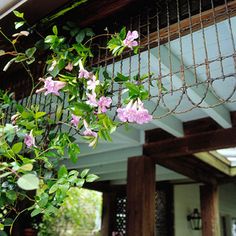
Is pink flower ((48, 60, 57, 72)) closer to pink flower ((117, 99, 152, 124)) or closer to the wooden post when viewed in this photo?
pink flower ((117, 99, 152, 124))

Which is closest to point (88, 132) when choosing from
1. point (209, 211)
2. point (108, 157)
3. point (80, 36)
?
point (80, 36)

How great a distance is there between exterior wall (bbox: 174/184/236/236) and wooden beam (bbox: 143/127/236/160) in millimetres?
2755

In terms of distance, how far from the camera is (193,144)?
288 centimetres

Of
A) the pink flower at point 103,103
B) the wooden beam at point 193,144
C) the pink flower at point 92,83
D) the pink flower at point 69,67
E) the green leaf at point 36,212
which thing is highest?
the wooden beam at point 193,144

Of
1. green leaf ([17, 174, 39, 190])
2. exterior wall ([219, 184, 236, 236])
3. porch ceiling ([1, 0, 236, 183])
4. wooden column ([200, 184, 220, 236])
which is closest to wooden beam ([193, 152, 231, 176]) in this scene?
porch ceiling ([1, 0, 236, 183])

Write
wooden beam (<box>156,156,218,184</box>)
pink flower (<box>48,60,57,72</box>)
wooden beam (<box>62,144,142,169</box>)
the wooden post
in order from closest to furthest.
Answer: pink flower (<box>48,60,57,72</box>)
wooden beam (<box>62,144,142,169</box>)
wooden beam (<box>156,156,218,184</box>)
the wooden post

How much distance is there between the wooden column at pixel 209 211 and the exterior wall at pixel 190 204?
1008mm

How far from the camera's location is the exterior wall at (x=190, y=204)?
5.50m

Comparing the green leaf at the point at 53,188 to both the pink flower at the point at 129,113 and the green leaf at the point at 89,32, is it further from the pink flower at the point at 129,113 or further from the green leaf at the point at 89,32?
the green leaf at the point at 89,32

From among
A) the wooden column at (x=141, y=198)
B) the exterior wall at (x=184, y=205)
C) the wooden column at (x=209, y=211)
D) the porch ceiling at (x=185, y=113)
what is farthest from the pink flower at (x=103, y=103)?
the exterior wall at (x=184, y=205)

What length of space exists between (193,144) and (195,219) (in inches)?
138

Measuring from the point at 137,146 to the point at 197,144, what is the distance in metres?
0.70

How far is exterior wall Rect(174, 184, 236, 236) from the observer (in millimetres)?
5500

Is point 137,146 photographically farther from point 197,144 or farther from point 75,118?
point 75,118
